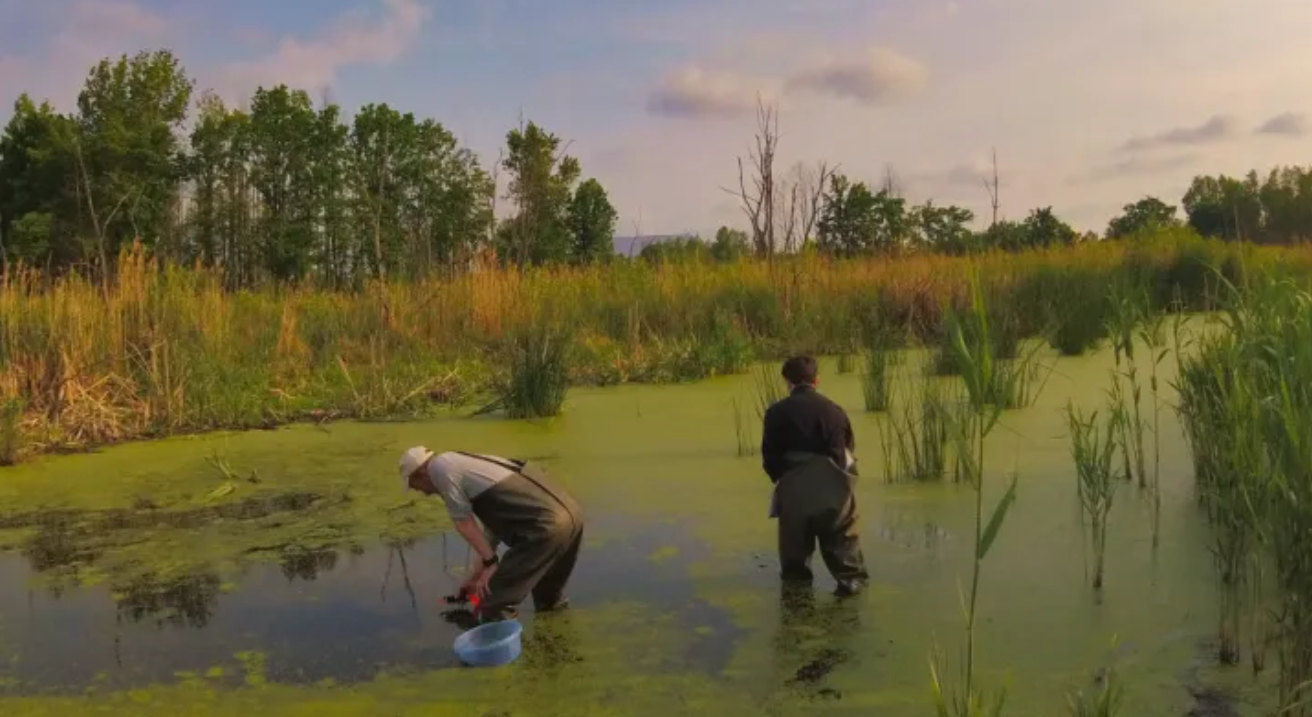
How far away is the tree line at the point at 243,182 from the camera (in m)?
22.1

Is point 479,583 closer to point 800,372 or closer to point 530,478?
point 530,478

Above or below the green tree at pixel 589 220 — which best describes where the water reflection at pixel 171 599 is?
below

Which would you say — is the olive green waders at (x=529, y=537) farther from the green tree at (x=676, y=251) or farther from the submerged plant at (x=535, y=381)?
the green tree at (x=676, y=251)

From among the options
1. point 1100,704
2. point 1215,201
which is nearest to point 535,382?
point 1100,704

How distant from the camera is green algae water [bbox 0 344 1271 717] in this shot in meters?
2.53

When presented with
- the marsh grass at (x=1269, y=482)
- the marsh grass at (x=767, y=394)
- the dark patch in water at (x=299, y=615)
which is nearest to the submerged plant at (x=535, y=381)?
the marsh grass at (x=767, y=394)

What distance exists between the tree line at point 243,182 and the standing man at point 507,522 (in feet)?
55.4

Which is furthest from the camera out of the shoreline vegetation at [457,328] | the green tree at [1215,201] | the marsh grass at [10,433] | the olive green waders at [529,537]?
the green tree at [1215,201]

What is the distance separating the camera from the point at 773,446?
3326 millimetres

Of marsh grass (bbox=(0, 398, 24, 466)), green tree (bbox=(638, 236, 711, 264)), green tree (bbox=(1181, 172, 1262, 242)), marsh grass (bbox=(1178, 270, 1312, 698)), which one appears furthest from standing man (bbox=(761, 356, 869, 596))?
green tree (bbox=(1181, 172, 1262, 242))

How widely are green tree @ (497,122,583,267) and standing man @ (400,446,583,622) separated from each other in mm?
8357

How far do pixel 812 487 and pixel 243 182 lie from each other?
26.0 meters

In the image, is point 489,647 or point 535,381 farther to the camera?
point 535,381

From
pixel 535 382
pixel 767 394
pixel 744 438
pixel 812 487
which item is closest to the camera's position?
pixel 812 487
